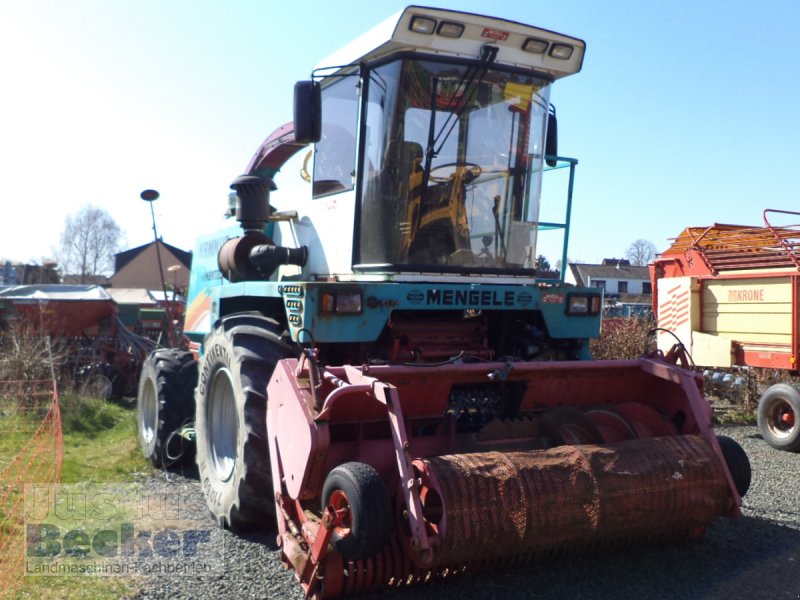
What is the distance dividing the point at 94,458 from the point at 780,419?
7.47m

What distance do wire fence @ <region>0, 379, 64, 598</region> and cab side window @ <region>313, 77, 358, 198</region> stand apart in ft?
9.82

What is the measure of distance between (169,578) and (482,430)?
76.3 inches

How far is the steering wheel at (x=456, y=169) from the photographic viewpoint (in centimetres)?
516

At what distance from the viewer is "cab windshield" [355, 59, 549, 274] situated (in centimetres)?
508

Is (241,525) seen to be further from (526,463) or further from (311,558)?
(526,463)

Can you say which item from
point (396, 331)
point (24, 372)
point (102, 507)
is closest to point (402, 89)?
point (396, 331)

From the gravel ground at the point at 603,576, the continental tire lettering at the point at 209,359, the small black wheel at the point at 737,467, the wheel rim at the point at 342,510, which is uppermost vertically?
the continental tire lettering at the point at 209,359

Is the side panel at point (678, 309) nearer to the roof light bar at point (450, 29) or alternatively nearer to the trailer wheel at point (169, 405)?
the trailer wheel at point (169, 405)

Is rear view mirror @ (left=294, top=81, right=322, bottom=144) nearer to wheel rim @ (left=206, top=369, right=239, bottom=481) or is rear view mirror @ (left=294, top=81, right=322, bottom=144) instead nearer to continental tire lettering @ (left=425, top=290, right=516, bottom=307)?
continental tire lettering @ (left=425, top=290, right=516, bottom=307)

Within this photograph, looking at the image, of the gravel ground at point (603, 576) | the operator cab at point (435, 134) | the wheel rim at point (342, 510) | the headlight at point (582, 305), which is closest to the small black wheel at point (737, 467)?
the gravel ground at point (603, 576)

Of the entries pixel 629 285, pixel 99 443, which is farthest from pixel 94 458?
pixel 629 285

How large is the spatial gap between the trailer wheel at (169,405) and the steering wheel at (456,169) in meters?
3.23

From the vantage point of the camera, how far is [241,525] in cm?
484

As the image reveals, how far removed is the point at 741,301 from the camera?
9734 millimetres
